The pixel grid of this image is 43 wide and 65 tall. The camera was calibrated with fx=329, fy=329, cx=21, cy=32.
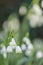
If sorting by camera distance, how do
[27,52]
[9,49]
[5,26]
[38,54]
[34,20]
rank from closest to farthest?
[9,49] → [27,52] → [38,54] → [34,20] → [5,26]

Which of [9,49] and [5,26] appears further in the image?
[5,26]

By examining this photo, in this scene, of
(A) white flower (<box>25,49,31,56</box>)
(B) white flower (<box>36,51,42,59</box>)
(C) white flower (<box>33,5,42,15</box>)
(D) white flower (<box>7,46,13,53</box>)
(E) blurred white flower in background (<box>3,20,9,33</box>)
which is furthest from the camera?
(E) blurred white flower in background (<box>3,20,9,33</box>)

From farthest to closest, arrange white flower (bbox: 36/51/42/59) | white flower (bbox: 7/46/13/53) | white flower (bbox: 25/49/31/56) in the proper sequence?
white flower (bbox: 36/51/42/59) < white flower (bbox: 25/49/31/56) < white flower (bbox: 7/46/13/53)

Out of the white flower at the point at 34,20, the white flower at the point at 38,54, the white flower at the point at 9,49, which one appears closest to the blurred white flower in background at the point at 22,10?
the white flower at the point at 34,20

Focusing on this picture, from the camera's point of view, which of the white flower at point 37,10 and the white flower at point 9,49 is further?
the white flower at point 37,10

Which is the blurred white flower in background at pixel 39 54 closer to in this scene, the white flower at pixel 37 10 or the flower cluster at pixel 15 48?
the flower cluster at pixel 15 48

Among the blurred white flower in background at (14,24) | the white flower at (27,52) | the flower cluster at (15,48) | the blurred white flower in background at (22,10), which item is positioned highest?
the blurred white flower in background at (22,10)

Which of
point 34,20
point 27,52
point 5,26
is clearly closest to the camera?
point 27,52

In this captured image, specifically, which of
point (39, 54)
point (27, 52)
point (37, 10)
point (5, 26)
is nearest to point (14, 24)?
point (5, 26)

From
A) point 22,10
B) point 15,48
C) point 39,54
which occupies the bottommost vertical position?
point 39,54

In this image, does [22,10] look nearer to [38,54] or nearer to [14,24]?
[14,24]

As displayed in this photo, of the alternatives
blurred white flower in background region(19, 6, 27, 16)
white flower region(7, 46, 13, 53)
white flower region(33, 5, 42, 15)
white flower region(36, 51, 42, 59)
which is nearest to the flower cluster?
white flower region(7, 46, 13, 53)

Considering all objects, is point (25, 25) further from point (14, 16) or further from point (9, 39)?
point (9, 39)

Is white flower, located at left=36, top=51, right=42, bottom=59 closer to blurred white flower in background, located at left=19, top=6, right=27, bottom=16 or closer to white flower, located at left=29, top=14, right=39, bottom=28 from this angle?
white flower, located at left=29, top=14, right=39, bottom=28
